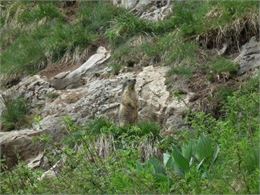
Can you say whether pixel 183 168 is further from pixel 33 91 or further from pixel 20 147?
pixel 33 91

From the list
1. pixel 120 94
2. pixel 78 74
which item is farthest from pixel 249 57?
pixel 78 74

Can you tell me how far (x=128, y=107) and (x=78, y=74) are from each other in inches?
92.5

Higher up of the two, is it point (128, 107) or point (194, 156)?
point (194, 156)

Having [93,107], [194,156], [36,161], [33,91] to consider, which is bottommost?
[36,161]

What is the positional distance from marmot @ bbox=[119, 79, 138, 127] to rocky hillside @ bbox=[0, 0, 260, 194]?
0.20 meters

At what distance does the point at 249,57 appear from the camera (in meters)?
10.1

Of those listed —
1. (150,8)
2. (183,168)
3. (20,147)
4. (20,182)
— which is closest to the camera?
(183,168)

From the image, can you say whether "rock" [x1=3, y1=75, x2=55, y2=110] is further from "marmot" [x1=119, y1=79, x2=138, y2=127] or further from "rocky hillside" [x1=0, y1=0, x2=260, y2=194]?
"marmot" [x1=119, y1=79, x2=138, y2=127]

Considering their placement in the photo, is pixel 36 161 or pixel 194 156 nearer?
pixel 194 156

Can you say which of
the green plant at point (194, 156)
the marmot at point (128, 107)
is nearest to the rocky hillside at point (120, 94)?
the green plant at point (194, 156)

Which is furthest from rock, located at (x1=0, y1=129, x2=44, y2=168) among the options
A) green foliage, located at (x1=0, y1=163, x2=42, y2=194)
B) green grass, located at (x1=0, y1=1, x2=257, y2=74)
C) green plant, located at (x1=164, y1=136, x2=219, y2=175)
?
green plant, located at (x1=164, y1=136, x2=219, y2=175)

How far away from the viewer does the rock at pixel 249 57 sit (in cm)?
988

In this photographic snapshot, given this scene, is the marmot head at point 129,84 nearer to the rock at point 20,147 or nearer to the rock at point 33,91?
the rock at point 20,147

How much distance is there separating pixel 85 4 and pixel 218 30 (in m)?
4.35
